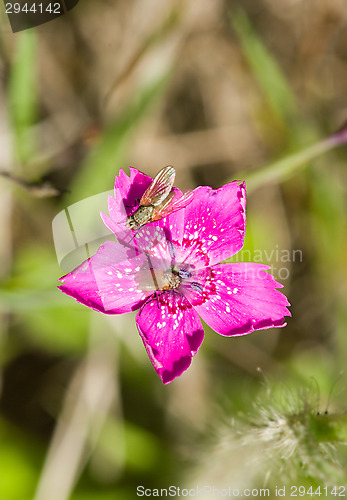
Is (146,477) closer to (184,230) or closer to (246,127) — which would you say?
(184,230)

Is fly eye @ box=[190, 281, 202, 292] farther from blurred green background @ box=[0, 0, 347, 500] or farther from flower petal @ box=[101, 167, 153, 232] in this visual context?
blurred green background @ box=[0, 0, 347, 500]

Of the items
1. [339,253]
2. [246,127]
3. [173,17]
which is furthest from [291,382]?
[173,17]

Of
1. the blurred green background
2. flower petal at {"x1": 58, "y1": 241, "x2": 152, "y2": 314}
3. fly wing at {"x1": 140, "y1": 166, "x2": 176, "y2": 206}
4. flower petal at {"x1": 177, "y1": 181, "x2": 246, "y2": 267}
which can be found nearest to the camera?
fly wing at {"x1": 140, "y1": 166, "x2": 176, "y2": 206}

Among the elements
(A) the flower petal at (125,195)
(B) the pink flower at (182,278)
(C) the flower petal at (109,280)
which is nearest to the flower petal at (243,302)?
(B) the pink flower at (182,278)

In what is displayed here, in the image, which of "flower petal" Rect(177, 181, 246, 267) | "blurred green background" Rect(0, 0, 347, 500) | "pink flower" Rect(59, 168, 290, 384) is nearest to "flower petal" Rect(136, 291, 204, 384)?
"pink flower" Rect(59, 168, 290, 384)

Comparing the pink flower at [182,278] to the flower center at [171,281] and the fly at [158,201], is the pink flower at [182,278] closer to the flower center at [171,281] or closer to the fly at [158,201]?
the flower center at [171,281]

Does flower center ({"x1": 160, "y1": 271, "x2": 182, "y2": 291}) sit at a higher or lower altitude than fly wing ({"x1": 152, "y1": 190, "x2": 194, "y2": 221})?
lower

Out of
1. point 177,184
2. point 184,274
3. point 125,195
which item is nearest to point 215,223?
point 184,274
